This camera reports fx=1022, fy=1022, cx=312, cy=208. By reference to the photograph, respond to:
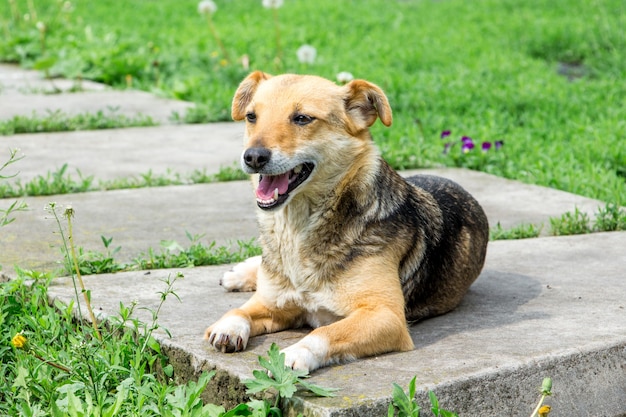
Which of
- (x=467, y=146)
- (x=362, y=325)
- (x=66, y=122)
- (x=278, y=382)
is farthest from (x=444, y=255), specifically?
(x=66, y=122)

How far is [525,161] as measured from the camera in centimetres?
739

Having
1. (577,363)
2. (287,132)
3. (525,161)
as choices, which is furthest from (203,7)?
(577,363)

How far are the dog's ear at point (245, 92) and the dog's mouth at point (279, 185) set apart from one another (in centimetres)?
56

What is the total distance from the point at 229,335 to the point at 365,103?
1.20m

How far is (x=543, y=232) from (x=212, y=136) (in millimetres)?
3377

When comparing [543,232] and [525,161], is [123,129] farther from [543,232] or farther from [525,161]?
[543,232]

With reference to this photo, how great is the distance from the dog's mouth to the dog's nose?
6.8 inches

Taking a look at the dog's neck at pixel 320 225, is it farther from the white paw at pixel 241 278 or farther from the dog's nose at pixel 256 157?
the white paw at pixel 241 278

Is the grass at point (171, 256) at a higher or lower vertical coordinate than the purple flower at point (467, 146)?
lower

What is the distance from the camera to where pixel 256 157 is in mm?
3850

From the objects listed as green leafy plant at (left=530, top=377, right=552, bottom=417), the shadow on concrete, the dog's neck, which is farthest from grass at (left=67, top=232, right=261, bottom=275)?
green leafy plant at (left=530, top=377, right=552, bottom=417)

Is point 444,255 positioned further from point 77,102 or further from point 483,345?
point 77,102

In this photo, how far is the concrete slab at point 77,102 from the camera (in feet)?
29.5

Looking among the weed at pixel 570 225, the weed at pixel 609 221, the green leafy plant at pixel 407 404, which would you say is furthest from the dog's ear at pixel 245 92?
the weed at pixel 609 221
